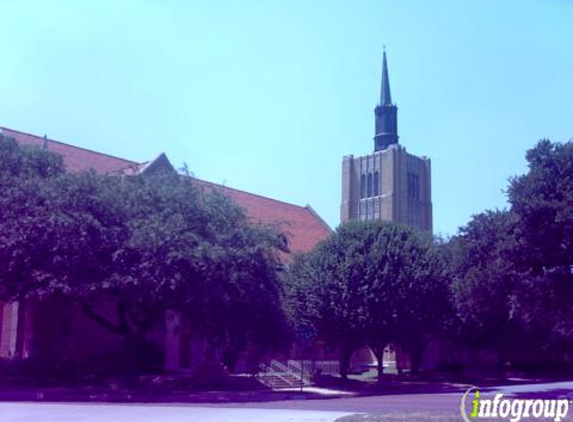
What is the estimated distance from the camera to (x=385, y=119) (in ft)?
282

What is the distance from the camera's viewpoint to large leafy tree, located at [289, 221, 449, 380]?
3725 centimetres

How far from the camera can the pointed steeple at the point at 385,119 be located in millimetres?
84688

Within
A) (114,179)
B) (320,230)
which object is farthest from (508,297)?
(320,230)

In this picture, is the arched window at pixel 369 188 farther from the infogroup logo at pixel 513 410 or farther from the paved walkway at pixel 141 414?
the infogroup logo at pixel 513 410

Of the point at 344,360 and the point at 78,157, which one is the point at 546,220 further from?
the point at 78,157

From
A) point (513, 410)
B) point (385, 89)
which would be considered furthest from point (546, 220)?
point (385, 89)

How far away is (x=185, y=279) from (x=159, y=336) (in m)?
15.2

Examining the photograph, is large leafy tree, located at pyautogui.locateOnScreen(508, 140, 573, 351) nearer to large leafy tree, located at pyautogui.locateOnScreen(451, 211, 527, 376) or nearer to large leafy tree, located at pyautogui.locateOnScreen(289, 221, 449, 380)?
large leafy tree, located at pyautogui.locateOnScreen(451, 211, 527, 376)

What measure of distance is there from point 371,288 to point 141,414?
67.5 ft

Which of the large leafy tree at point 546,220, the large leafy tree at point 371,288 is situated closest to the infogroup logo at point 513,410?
the large leafy tree at point 546,220

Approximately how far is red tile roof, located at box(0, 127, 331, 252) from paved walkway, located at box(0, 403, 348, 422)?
2159 cm

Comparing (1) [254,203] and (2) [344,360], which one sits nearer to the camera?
(2) [344,360]

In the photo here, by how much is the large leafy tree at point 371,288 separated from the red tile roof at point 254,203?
14.0ft

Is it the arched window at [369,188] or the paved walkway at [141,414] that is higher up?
the arched window at [369,188]
